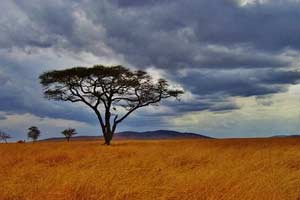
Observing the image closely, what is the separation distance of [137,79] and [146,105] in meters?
2.88

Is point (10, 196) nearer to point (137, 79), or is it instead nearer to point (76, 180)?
point (76, 180)

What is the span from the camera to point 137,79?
139ft

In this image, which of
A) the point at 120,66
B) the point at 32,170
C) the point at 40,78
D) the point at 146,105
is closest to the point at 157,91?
the point at 146,105

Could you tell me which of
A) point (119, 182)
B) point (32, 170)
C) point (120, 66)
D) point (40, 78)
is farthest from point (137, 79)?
point (119, 182)

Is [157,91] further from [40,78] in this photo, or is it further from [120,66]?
[40,78]

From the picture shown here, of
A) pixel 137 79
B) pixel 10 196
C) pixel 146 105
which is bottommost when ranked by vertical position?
pixel 10 196

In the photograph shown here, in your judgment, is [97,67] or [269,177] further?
[97,67]

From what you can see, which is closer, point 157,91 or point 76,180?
point 76,180

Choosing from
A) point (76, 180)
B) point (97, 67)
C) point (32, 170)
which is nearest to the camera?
point (76, 180)

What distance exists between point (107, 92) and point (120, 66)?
3.15 meters

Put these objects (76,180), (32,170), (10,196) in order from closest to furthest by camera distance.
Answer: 1. (10,196)
2. (76,180)
3. (32,170)

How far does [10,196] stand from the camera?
7621 millimetres

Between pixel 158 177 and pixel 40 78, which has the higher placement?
pixel 40 78

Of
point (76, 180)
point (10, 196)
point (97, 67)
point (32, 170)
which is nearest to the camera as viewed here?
point (10, 196)
